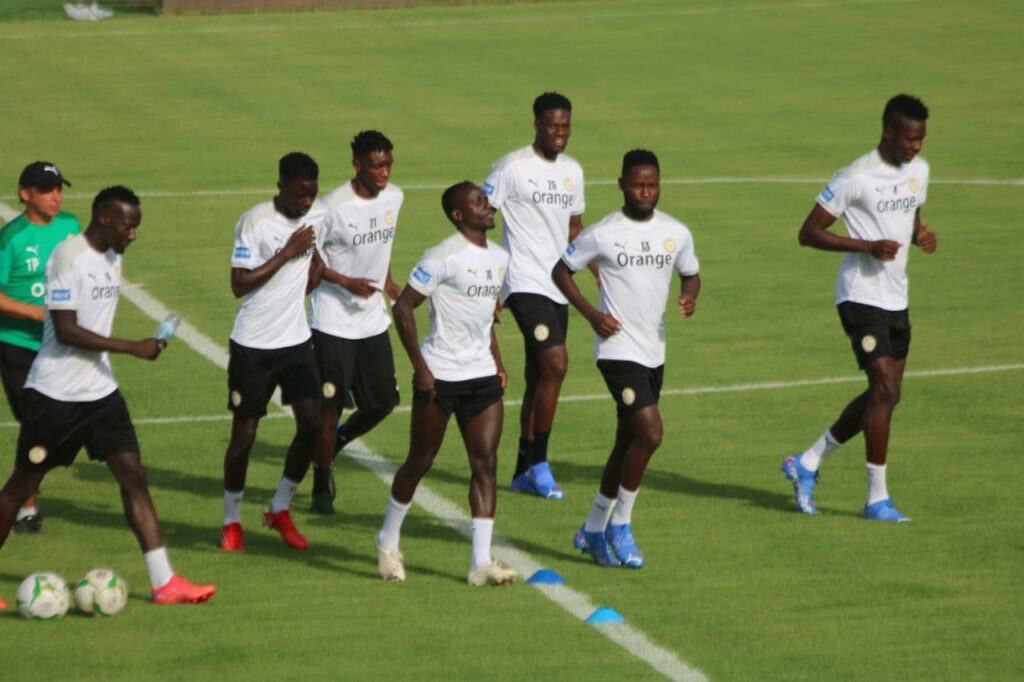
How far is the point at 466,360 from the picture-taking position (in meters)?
11.9

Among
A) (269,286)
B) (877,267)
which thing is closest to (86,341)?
(269,286)

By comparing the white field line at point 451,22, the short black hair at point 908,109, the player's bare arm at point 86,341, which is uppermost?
the white field line at point 451,22

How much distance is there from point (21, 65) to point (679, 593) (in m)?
27.2

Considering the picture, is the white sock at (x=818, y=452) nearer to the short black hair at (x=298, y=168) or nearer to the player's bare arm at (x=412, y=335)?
the player's bare arm at (x=412, y=335)

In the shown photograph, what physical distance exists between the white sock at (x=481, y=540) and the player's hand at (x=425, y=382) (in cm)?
82

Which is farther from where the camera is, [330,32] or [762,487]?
[330,32]

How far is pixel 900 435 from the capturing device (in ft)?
52.2

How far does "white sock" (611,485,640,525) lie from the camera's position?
40.4 ft

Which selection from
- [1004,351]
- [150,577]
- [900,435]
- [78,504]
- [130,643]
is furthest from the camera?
[1004,351]

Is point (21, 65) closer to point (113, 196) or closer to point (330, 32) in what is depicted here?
point (330, 32)

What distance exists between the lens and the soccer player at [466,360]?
11867 millimetres

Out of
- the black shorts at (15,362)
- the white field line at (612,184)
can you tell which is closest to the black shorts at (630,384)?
the black shorts at (15,362)

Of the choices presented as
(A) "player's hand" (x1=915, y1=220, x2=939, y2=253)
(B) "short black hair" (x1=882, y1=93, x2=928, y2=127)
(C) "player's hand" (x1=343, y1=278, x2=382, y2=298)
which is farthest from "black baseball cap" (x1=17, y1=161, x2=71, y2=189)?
(A) "player's hand" (x1=915, y1=220, x2=939, y2=253)

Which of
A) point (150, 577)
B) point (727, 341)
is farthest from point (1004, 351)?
point (150, 577)
